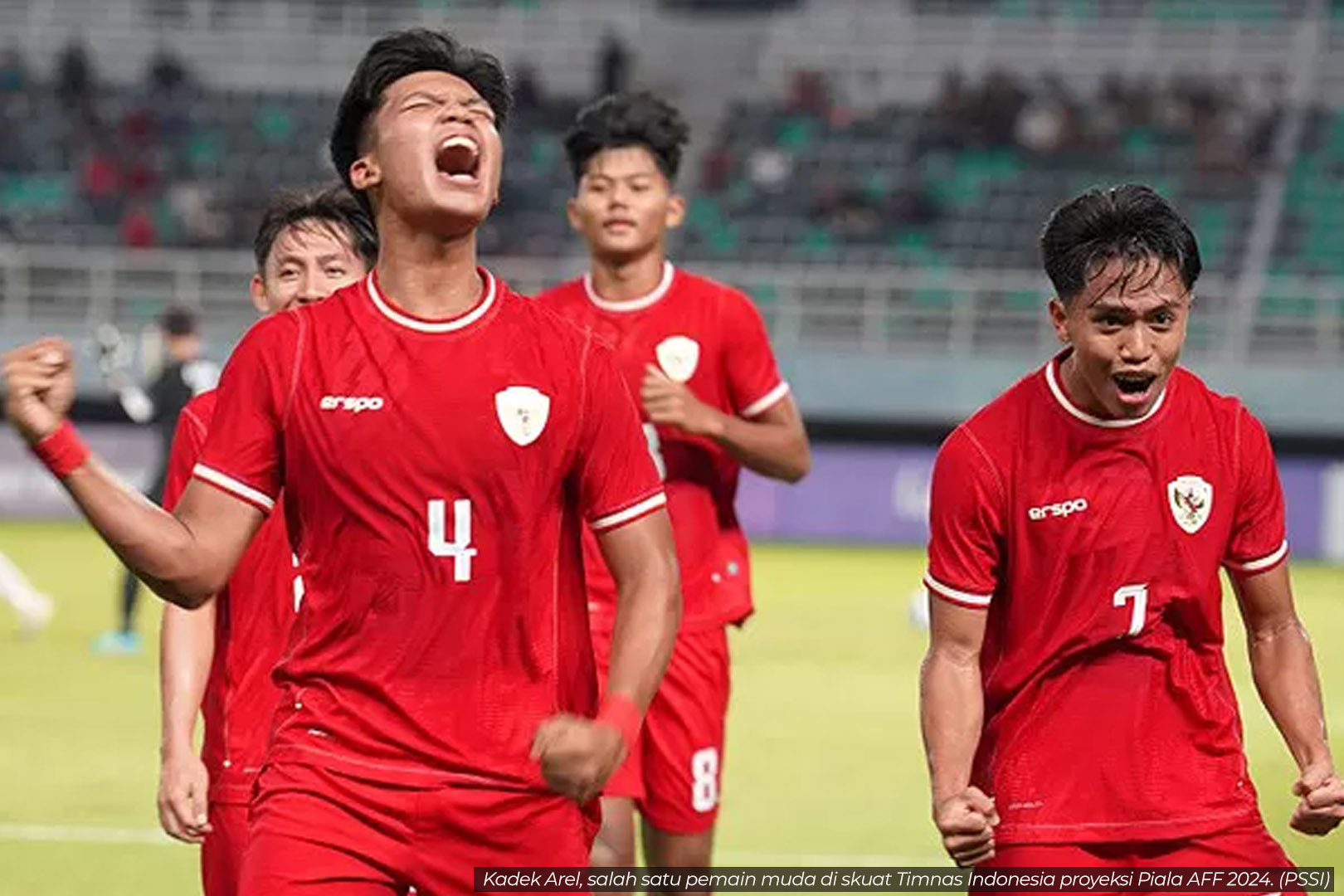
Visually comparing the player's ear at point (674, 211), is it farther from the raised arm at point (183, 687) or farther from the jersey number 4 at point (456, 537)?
the jersey number 4 at point (456, 537)

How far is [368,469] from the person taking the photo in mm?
4992

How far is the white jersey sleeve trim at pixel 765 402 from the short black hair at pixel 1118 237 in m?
3.00

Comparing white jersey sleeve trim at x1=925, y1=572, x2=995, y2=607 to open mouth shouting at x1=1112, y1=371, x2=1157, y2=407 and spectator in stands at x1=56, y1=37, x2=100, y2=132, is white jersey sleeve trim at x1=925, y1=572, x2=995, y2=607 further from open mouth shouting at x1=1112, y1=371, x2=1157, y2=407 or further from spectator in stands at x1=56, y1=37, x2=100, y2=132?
spectator in stands at x1=56, y1=37, x2=100, y2=132

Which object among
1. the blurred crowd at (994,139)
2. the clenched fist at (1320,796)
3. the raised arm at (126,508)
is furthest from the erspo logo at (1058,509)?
the blurred crowd at (994,139)

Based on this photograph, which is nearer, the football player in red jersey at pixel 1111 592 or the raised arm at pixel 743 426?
the football player in red jersey at pixel 1111 592

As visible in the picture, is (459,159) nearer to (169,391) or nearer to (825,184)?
(169,391)

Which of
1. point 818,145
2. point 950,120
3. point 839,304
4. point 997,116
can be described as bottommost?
point 839,304

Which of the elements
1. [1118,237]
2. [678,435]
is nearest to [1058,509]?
[1118,237]

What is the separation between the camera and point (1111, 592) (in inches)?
223

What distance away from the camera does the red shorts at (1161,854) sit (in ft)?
18.4

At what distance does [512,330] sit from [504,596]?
1.72ft

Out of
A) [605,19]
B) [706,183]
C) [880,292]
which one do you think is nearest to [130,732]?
[880,292]

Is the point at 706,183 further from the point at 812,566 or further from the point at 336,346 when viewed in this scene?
the point at 336,346

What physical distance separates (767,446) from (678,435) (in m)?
0.30
